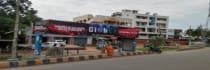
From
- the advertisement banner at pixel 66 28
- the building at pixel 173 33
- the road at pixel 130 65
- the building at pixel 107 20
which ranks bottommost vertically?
the building at pixel 173 33

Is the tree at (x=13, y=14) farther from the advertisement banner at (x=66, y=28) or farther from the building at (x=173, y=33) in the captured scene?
the building at (x=173, y=33)

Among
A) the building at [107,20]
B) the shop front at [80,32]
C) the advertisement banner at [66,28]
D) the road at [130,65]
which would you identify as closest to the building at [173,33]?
the building at [107,20]

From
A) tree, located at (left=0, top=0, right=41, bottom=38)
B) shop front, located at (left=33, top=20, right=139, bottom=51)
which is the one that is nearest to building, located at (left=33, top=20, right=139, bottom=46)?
shop front, located at (left=33, top=20, right=139, bottom=51)

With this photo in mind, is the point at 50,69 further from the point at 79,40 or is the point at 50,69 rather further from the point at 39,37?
the point at 79,40

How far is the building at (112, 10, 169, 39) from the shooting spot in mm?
113375

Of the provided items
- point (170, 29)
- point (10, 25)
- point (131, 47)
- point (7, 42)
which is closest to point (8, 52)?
point (7, 42)

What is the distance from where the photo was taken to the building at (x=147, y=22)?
113 meters

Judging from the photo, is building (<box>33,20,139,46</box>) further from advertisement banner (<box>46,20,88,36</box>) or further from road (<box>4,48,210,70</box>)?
road (<box>4,48,210,70</box>)

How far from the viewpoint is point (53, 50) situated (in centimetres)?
2305

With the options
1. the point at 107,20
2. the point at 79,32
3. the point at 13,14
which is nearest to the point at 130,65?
the point at 13,14

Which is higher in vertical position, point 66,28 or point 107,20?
point 107,20

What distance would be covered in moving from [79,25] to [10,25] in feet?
109

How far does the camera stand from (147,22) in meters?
117

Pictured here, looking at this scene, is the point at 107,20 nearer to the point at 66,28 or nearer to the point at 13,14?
the point at 66,28
